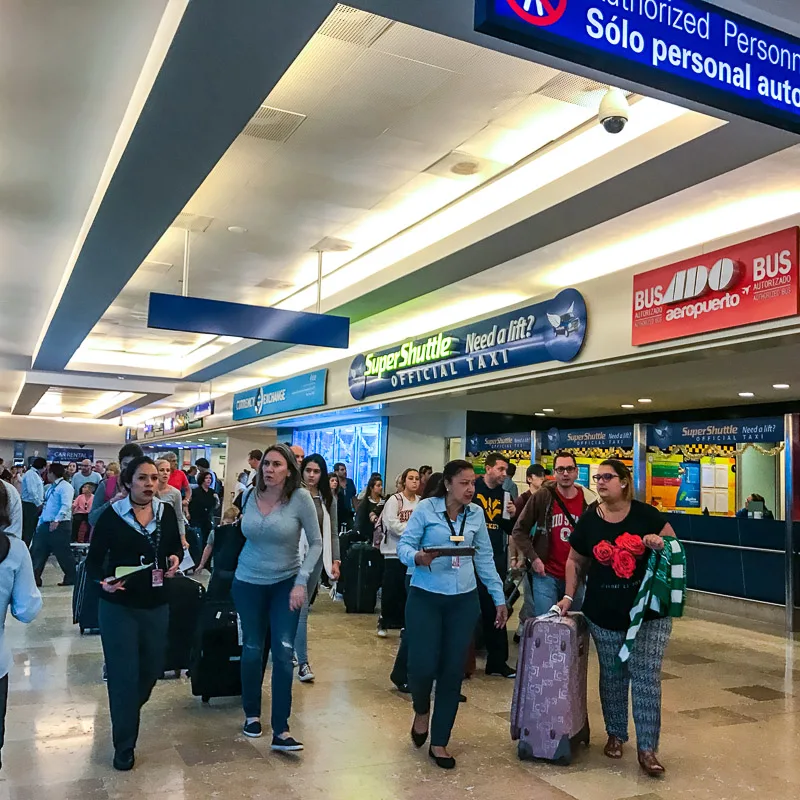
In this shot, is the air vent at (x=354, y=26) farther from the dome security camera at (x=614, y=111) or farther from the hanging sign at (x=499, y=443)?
the hanging sign at (x=499, y=443)

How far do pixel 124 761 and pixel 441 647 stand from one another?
5.34 ft

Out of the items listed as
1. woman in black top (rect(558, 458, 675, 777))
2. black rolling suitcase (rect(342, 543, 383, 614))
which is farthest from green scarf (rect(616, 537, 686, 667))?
black rolling suitcase (rect(342, 543, 383, 614))

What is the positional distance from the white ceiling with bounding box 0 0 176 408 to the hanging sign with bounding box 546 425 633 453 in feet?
27.9

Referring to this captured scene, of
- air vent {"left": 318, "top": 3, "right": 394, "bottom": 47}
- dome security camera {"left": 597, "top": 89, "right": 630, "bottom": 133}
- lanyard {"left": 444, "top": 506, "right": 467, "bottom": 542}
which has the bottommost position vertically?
lanyard {"left": 444, "top": 506, "right": 467, "bottom": 542}

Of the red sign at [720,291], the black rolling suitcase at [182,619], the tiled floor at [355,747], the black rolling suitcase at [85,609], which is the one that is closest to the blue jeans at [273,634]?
the tiled floor at [355,747]

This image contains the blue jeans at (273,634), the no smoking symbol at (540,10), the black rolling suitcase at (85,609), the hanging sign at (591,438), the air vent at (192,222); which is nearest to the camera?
the no smoking symbol at (540,10)

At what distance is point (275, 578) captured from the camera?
433cm

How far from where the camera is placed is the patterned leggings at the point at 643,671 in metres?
4.17

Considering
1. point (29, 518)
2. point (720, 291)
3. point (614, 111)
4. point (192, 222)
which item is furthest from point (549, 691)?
point (29, 518)

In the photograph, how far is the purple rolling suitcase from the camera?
4.23 m

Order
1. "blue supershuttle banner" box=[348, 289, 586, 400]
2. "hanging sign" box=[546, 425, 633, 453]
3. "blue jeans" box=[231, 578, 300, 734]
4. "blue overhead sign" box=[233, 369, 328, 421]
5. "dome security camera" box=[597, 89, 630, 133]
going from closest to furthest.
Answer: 1. "blue jeans" box=[231, 578, 300, 734]
2. "dome security camera" box=[597, 89, 630, 133]
3. "blue supershuttle banner" box=[348, 289, 586, 400]
4. "hanging sign" box=[546, 425, 633, 453]
5. "blue overhead sign" box=[233, 369, 328, 421]

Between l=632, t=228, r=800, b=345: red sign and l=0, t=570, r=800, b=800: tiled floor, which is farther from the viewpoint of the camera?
l=632, t=228, r=800, b=345: red sign

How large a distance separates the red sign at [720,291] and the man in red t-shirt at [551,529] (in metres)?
1.74

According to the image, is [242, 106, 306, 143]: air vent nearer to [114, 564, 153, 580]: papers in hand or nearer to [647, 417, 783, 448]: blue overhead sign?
[114, 564, 153, 580]: papers in hand
